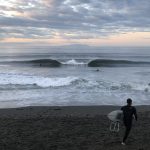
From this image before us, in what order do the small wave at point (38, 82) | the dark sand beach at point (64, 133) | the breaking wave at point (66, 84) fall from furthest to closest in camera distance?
the small wave at point (38, 82) < the breaking wave at point (66, 84) < the dark sand beach at point (64, 133)

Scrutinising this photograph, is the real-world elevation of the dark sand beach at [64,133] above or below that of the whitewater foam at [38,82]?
below

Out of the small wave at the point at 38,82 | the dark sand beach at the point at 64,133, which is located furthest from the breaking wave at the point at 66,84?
the dark sand beach at the point at 64,133

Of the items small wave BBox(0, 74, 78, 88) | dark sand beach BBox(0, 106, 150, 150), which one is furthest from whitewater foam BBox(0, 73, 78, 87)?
dark sand beach BBox(0, 106, 150, 150)

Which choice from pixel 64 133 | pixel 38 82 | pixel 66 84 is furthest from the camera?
pixel 38 82

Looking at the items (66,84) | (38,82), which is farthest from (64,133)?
(38,82)

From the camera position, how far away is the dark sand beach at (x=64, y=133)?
10195 mm

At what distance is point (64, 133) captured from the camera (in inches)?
456

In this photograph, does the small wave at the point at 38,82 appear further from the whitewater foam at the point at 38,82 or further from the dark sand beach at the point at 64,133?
the dark sand beach at the point at 64,133

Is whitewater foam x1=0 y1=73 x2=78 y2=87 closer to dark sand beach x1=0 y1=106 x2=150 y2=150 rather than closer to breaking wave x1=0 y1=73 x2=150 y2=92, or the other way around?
breaking wave x1=0 y1=73 x2=150 y2=92

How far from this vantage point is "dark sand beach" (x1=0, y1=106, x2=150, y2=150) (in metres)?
10.2

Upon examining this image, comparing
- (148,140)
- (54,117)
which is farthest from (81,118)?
(148,140)

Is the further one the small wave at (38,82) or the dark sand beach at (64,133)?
the small wave at (38,82)

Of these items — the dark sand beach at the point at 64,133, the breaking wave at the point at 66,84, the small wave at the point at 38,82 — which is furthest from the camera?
the small wave at the point at 38,82

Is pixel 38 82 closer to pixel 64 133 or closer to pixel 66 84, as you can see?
pixel 66 84
